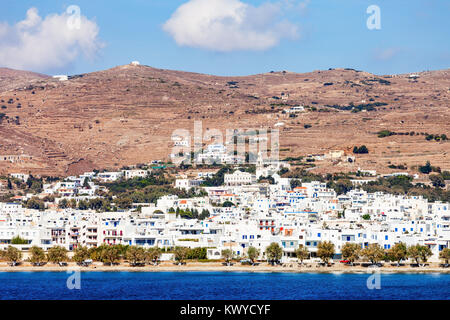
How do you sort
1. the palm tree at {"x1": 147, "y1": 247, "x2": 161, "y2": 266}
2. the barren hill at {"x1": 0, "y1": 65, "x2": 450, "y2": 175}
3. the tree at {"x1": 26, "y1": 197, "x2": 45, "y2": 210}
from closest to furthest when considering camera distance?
the palm tree at {"x1": 147, "y1": 247, "x2": 161, "y2": 266} < the tree at {"x1": 26, "y1": 197, "x2": 45, "y2": 210} < the barren hill at {"x1": 0, "y1": 65, "x2": 450, "y2": 175}

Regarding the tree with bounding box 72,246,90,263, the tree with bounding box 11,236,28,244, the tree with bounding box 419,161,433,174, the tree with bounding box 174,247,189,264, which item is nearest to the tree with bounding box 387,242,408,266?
the tree with bounding box 174,247,189,264

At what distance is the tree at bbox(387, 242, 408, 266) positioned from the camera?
58500 mm

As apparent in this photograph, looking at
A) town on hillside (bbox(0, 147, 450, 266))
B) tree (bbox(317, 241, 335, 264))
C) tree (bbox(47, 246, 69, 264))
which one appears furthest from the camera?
tree (bbox(47, 246, 69, 264))

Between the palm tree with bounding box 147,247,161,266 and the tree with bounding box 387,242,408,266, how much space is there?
14989 millimetres

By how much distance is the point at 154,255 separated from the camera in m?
61.2

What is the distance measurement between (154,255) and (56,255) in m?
6.65

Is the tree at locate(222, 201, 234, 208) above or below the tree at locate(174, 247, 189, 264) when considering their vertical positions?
above

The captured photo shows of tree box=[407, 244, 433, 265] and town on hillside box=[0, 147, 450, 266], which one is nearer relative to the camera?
tree box=[407, 244, 433, 265]

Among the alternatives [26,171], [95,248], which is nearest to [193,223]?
[95,248]

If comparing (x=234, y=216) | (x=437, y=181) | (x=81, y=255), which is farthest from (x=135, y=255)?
(x=437, y=181)

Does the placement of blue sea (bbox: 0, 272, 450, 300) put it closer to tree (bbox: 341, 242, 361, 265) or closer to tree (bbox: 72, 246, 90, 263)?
tree (bbox: 72, 246, 90, 263)

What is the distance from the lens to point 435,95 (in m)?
195

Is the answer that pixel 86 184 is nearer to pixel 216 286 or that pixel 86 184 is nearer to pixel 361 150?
pixel 361 150

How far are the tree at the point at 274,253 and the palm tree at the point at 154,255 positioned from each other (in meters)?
7.26
